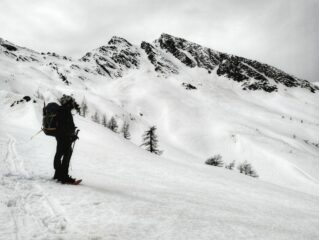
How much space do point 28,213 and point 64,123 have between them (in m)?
3.25

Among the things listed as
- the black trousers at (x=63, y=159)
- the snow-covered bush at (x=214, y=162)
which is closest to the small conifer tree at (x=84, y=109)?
the snow-covered bush at (x=214, y=162)

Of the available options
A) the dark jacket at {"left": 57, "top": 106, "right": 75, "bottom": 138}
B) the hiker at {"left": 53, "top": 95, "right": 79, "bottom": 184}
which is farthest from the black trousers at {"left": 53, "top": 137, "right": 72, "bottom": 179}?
the dark jacket at {"left": 57, "top": 106, "right": 75, "bottom": 138}

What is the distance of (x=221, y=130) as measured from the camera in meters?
147

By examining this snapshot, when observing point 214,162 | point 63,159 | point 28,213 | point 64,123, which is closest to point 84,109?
point 214,162

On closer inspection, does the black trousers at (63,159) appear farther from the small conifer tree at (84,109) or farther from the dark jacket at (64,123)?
the small conifer tree at (84,109)

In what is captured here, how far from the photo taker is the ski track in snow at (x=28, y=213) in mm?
4375

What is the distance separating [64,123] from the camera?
807 cm

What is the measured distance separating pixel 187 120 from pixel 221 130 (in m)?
23.4

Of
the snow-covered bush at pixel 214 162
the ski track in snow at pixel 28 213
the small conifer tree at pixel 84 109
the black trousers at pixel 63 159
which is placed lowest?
the ski track in snow at pixel 28 213

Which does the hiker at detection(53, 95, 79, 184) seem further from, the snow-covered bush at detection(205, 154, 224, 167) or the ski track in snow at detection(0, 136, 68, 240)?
the snow-covered bush at detection(205, 154, 224, 167)

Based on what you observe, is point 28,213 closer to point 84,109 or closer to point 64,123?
point 64,123

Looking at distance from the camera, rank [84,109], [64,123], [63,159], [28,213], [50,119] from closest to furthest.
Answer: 1. [28,213]
2. [50,119]
3. [64,123]
4. [63,159]
5. [84,109]

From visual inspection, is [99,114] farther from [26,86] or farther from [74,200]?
[74,200]

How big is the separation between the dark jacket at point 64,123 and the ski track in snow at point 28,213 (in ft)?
4.57
